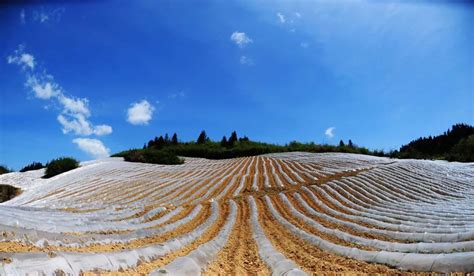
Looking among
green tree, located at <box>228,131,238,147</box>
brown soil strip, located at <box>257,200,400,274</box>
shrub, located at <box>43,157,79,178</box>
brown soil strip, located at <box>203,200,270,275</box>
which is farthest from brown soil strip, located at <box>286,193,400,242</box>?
green tree, located at <box>228,131,238,147</box>

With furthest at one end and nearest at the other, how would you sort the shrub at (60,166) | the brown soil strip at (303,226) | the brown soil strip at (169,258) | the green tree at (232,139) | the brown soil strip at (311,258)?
the green tree at (232,139), the shrub at (60,166), the brown soil strip at (303,226), the brown soil strip at (311,258), the brown soil strip at (169,258)

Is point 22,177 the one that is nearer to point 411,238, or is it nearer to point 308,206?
point 308,206

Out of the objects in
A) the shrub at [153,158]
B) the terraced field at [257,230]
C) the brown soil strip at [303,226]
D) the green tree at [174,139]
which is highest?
the green tree at [174,139]

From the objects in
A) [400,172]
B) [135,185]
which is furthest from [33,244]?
[400,172]

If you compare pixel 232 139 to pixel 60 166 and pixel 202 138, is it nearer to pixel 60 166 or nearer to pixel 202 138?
pixel 202 138

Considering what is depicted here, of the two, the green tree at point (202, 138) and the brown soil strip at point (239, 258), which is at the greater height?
the green tree at point (202, 138)

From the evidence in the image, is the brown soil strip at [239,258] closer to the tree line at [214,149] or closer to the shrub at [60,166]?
the shrub at [60,166]

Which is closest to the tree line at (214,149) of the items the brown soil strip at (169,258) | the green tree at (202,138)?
the green tree at (202,138)
